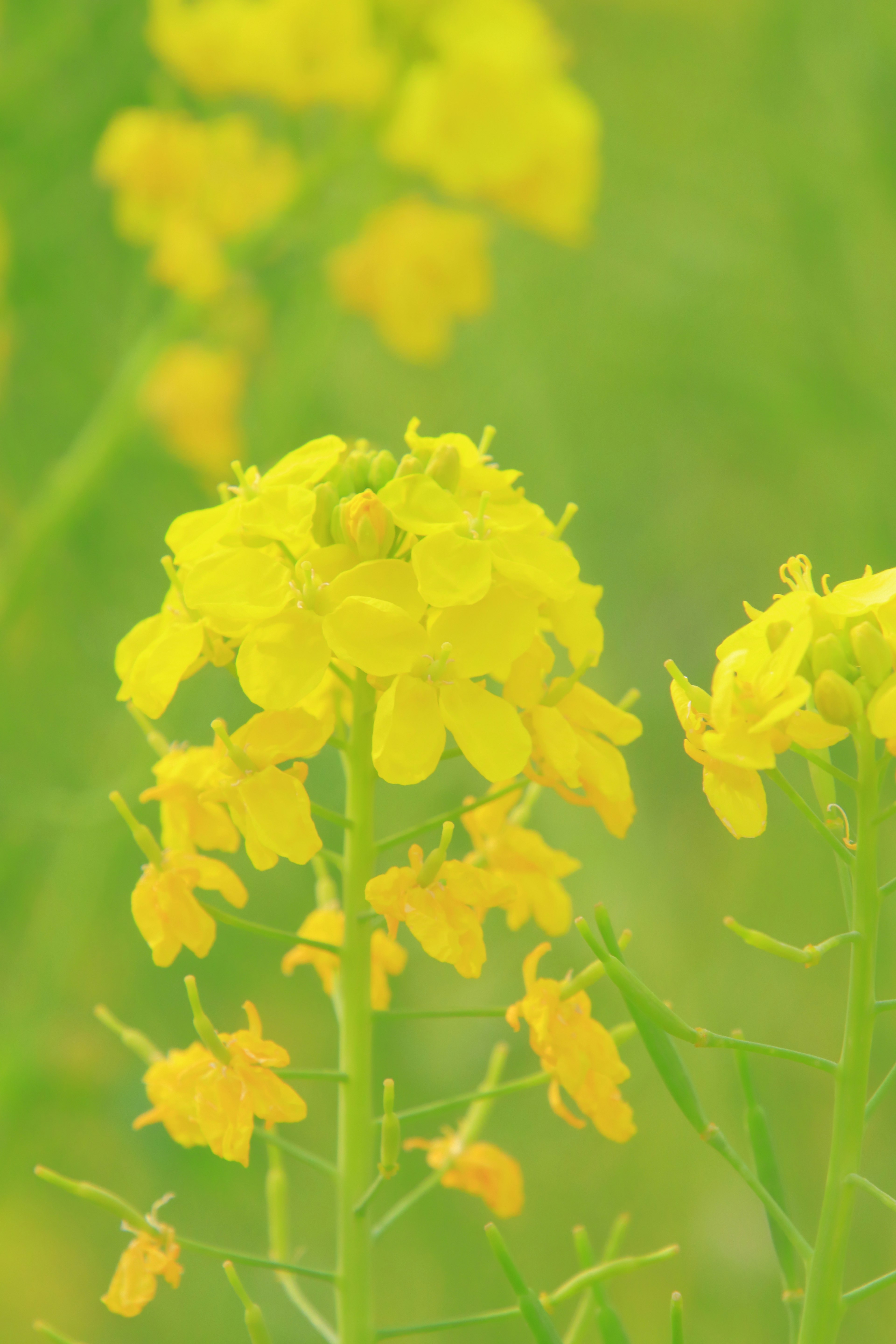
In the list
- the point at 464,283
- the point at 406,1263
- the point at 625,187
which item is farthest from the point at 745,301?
the point at 406,1263

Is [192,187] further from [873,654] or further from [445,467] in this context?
[873,654]

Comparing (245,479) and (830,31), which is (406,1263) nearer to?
(245,479)

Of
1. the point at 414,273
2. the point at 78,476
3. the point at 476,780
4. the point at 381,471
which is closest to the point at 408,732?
the point at 381,471

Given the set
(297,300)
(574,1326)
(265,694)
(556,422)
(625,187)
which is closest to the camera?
(265,694)

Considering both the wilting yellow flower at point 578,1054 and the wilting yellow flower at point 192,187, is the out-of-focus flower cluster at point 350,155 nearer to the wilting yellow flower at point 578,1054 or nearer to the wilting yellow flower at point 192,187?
the wilting yellow flower at point 192,187

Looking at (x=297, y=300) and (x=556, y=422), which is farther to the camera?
(x=556, y=422)

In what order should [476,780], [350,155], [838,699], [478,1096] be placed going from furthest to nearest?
[476,780]
[350,155]
[478,1096]
[838,699]

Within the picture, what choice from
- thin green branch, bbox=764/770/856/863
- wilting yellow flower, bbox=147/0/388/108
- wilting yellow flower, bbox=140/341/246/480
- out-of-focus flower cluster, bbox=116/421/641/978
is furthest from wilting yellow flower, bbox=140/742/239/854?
wilting yellow flower, bbox=147/0/388/108

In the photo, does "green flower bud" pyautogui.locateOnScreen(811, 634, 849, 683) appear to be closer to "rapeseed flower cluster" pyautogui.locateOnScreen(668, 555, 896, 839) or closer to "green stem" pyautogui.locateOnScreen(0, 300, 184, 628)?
"rapeseed flower cluster" pyautogui.locateOnScreen(668, 555, 896, 839)
